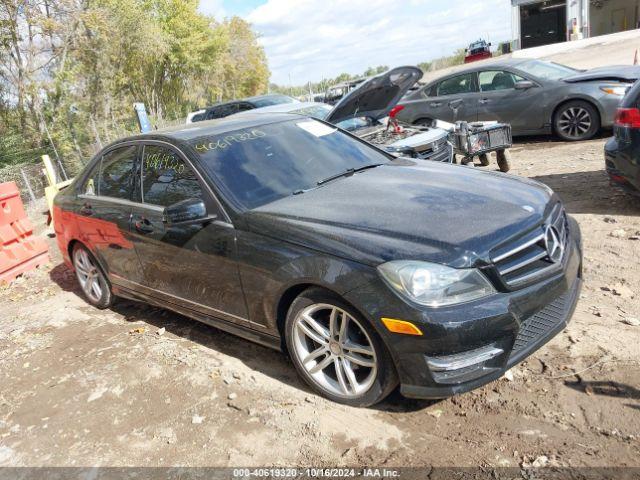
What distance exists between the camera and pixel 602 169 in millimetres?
7457

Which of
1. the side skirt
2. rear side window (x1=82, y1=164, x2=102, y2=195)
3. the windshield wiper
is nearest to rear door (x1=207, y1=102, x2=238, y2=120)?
rear side window (x1=82, y1=164, x2=102, y2=195)

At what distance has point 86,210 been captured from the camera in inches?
197

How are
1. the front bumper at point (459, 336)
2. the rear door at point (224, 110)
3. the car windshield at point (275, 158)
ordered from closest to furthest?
the front bumper at point (459, 336) < the car windshield at point (275, 158) < the rear door at point (224, 110)

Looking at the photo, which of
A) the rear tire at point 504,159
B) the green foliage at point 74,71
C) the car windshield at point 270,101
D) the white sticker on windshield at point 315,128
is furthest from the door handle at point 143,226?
the green foliage at point 74,71

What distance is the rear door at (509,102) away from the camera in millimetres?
Answer: 9711

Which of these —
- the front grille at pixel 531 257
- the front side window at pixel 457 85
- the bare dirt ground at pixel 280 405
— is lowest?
the bare dirt ground at pixel 280 405

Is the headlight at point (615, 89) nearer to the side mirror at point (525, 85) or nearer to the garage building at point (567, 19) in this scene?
the side mirror at point (525, 85)

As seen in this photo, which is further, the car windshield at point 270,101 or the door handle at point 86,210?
the car windshield at point 270,101

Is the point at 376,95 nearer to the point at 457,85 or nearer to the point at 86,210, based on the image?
the point at 457,85

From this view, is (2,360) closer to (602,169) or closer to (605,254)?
(605,254)

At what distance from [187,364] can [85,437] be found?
0.90 metres

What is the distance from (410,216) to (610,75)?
7729 mm

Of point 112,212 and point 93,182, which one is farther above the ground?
point 93,182

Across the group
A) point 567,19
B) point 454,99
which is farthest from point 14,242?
point 567,19
